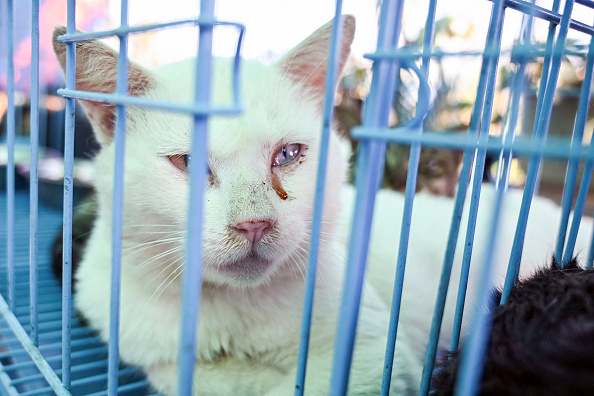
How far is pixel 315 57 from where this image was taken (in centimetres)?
99

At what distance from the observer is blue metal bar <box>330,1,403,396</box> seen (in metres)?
0.44

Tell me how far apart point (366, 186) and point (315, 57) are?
625 millimetres

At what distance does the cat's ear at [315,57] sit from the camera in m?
0.92

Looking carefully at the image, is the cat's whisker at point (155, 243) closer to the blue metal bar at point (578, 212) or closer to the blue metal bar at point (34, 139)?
the blue metal bar at point (34, 139)

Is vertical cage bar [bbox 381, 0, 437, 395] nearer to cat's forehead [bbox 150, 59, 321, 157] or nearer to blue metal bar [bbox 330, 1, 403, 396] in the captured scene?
blue metal bar [bbox 330, 1, 403, 396]

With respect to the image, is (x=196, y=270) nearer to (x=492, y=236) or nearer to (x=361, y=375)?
(x=492, y=236)

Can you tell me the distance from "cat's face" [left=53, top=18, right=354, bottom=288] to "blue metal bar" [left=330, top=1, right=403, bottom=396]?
35cm

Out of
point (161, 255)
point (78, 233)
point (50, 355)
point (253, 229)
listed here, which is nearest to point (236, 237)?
point (253, 229)

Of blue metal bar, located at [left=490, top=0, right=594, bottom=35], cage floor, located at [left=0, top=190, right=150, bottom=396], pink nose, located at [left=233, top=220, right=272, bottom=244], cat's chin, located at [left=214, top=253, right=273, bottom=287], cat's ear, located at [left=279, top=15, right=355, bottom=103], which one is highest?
blue metal bar, located at [left=490, top=0, right=594, bottom=35]

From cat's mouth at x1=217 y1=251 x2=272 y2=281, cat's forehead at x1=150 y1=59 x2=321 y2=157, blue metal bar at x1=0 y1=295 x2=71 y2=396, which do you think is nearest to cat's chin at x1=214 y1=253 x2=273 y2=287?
cat's mouth at x1=217 y1=251 x2=272 y2=281

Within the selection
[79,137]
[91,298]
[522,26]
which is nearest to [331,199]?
[522,26]

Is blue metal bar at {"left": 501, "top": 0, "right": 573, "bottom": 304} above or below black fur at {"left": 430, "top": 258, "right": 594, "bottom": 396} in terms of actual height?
above

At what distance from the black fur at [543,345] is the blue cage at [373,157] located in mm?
33

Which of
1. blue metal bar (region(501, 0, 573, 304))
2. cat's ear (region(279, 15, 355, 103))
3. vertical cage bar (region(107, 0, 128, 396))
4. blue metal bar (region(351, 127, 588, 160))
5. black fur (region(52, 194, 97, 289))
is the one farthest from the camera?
black fur (region(52, 194, 97, 289))
